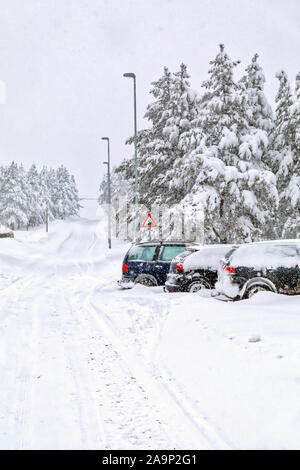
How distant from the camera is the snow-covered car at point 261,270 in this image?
967 centimetres

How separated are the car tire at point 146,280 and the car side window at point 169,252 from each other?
71cm

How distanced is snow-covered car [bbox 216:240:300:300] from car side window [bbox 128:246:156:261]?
3.94m

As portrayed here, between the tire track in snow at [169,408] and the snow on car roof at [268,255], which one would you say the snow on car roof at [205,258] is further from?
the tire track in snow at [169,408]

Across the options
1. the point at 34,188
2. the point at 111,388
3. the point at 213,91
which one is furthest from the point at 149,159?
the point at 34,188

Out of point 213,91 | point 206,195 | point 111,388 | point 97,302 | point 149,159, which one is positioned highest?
point 213,91

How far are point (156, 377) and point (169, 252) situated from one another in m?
8.48

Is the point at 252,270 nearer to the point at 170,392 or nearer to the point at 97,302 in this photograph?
the point at 97,302

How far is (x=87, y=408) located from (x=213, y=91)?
21.2 metres

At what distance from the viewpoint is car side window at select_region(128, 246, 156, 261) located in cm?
1396

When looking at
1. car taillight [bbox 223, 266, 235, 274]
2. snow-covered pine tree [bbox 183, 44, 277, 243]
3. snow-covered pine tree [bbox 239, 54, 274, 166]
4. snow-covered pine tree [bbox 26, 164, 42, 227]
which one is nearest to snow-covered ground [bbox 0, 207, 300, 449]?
car taillight [bbox 223, 266, 235, 274]

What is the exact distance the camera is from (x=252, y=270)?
32.9 feet

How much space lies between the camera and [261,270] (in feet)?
32.6

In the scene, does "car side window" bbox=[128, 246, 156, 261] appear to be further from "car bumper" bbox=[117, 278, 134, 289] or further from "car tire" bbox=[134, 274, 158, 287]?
"car bumper" bbox=[117, 278, 134, 289]
